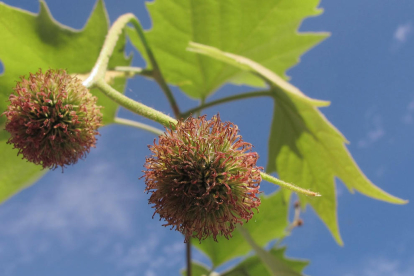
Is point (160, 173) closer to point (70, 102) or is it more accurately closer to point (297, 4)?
point (70, 102)

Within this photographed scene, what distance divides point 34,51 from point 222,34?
151 centimetres

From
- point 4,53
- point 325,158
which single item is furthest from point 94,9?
point 325,158

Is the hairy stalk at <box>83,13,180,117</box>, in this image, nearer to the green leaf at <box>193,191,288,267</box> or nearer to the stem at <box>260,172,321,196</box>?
the stem at <box>260,172,321,196</box>

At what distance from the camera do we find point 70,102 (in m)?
1.85

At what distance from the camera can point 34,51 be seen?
2.68 meters

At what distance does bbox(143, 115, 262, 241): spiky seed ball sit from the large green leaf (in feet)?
4.68

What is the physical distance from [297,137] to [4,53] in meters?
2.29

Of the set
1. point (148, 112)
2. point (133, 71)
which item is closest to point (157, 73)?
point (133, 71)

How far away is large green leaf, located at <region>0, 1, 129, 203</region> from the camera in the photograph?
256cm

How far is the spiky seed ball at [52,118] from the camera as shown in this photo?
5.78ft

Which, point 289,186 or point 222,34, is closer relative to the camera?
point 289,186

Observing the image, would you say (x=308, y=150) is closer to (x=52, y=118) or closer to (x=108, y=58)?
(x=108, y=58)

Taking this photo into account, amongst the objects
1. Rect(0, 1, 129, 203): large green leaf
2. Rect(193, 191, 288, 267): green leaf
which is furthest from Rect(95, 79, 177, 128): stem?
Rect(193, 191, 288, 267): green leaf

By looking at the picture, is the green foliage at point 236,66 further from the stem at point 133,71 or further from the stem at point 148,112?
the stem at point 148,112
